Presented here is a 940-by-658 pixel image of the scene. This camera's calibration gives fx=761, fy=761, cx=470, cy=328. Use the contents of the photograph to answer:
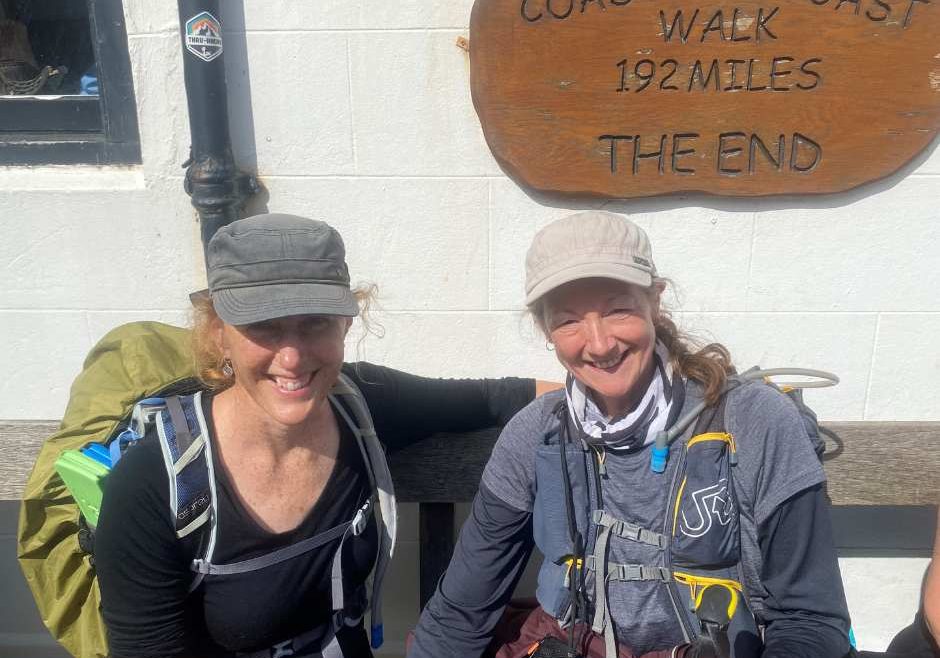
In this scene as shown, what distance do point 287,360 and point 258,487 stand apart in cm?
29

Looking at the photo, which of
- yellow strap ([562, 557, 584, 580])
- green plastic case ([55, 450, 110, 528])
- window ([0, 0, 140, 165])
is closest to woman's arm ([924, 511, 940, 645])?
yellow strap ([562, 557, 584, 580])

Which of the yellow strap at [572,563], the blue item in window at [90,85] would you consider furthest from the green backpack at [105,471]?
the blue item in window at [90,85]

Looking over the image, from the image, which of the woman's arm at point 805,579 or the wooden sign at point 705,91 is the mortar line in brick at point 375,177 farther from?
the woman's arm at point 805,579

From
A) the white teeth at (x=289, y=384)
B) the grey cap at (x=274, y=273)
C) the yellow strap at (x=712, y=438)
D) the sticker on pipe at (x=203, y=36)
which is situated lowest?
the yellow strap at (x=712, y=438)

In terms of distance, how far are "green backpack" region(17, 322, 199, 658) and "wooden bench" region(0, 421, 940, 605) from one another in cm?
49

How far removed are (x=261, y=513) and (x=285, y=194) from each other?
93cm

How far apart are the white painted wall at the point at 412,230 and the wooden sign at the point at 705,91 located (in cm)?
9

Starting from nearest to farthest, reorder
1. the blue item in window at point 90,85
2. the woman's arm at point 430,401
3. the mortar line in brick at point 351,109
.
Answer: the woman's arm at point 430,401 → the mortar line in brick at point 351,109 → the blue item in window at point 90,85

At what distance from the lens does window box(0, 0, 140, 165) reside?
2.08 metres

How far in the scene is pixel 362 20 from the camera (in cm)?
197

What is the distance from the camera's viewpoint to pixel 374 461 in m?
1.72

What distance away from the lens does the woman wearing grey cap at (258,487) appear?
4.75 feet

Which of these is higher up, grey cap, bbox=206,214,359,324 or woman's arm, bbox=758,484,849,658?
grey cap, bbox=206,214,359,324

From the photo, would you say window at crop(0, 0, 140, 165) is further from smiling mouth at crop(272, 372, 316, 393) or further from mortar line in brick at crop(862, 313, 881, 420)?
mortar line in brick at crop(862, 313, 881, 420)
